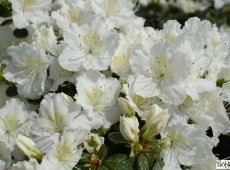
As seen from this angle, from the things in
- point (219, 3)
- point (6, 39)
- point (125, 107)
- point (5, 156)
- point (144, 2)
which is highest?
point (125, 107)

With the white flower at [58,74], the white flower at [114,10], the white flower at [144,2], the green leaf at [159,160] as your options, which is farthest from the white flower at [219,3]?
the green leaf at [159,160]

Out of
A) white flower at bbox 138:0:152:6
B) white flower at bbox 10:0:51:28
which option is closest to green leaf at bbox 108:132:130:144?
white flower at bbox 10:0:51:28

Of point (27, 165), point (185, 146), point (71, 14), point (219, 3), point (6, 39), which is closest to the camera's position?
point (27, 165)

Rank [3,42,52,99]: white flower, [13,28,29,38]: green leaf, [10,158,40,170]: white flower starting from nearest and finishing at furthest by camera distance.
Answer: [10,158,40,170]: white flower < [3,42,52,99]: white flower < [13,28,29,38]: green leaf

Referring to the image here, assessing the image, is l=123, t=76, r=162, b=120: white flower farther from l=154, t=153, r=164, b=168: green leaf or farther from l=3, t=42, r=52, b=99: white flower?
l=3, t=42, r=52, b=99: white flower

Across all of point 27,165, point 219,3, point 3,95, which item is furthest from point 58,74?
point 219,3

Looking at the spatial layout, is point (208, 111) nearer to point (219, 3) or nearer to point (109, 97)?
point (109, 97)

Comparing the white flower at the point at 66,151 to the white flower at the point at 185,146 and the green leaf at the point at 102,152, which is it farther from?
the white flower at the point at 185,146
